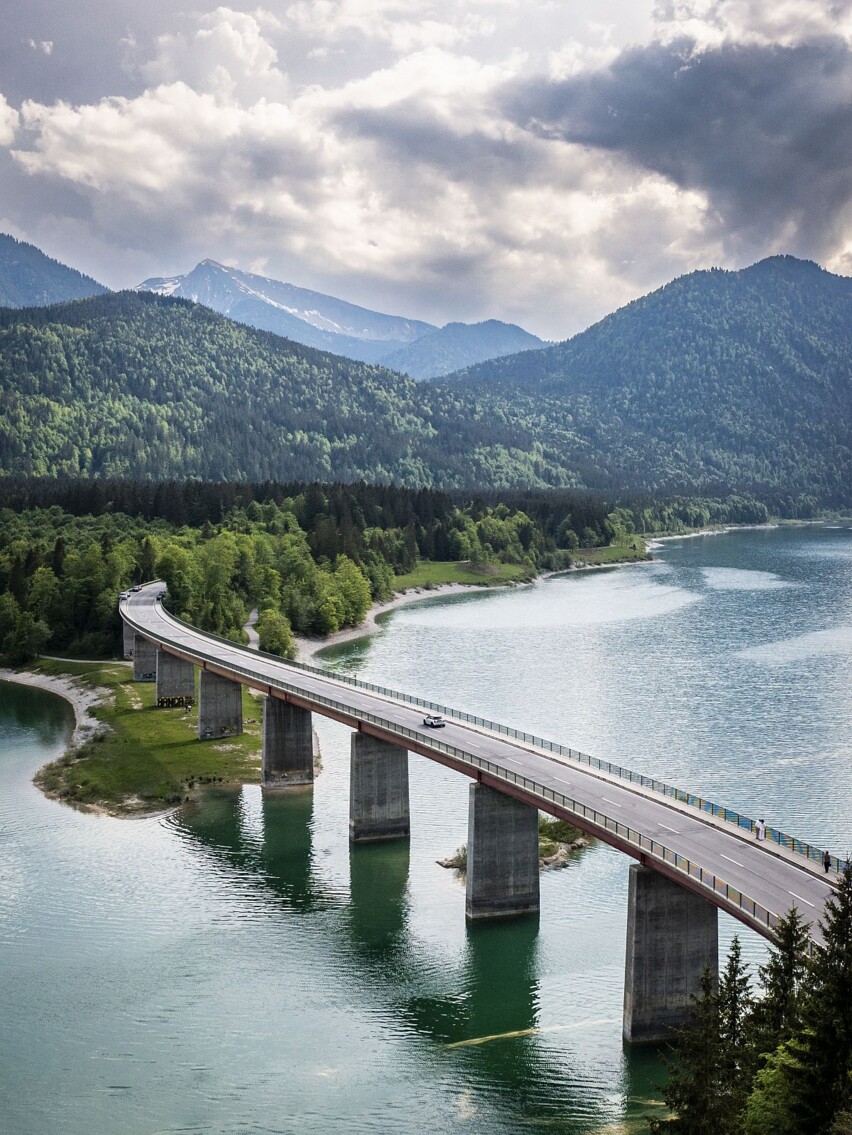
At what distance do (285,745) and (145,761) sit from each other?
536 inches

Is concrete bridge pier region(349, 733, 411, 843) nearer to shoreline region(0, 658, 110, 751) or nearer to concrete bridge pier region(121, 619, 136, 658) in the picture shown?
shoreline region(0, 658, 110, 751)

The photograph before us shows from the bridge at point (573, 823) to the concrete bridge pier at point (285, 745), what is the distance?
9cm

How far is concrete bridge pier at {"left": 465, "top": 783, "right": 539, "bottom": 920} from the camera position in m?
56.2

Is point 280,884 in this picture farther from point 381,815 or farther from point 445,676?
point 445,676

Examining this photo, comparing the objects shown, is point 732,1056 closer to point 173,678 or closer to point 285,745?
point 285,745

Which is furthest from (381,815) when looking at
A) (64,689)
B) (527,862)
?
(64,689)

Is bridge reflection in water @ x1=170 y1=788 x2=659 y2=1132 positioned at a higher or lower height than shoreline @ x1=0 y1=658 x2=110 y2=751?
lower

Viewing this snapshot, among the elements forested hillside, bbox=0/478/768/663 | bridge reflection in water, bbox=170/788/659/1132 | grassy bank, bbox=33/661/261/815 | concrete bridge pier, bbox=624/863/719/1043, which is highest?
forested hillside, bbox=0/478/768/663

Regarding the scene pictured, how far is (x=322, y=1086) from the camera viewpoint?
140ft

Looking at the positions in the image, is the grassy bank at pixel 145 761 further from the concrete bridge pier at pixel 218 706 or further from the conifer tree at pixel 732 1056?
the conifer tree at pixel 732 1056

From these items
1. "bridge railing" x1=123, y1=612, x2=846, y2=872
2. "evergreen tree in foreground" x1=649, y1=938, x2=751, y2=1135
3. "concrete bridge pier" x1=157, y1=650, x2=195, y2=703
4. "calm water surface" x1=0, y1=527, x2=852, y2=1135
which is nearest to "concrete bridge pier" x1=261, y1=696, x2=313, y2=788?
"calm water surface" x1=0, y1=527, x2=852, y2=1135

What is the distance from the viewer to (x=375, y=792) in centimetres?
6975

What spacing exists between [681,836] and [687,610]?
429ft

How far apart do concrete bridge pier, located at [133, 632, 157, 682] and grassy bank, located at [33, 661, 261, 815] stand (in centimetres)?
889
